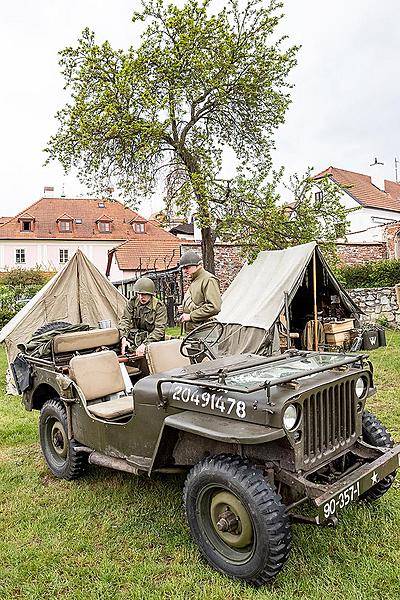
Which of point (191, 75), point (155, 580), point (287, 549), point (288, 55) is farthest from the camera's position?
point (288, 55)

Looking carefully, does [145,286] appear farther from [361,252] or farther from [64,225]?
[64,225]

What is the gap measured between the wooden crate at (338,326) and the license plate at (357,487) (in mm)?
7908

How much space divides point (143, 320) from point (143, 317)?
35 mm

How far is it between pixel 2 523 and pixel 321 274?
28.1 feet

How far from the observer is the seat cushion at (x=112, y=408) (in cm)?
408

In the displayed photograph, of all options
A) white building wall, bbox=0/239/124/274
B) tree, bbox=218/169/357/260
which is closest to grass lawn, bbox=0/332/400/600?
tree, bbox=218/169/357/260

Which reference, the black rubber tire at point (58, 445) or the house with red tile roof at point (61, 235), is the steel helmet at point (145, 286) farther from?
the house with red tile roof at point (61, 235)

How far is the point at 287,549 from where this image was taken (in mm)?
2844

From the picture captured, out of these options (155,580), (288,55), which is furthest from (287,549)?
(288,55)

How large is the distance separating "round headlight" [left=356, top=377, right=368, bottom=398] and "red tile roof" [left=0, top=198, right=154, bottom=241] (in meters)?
A: 37.6

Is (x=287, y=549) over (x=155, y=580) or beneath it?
over

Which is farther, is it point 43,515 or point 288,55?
point 288,55

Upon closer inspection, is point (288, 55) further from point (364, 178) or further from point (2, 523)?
point (364, 178)

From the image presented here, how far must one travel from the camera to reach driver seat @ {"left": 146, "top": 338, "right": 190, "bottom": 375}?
4.66 m
